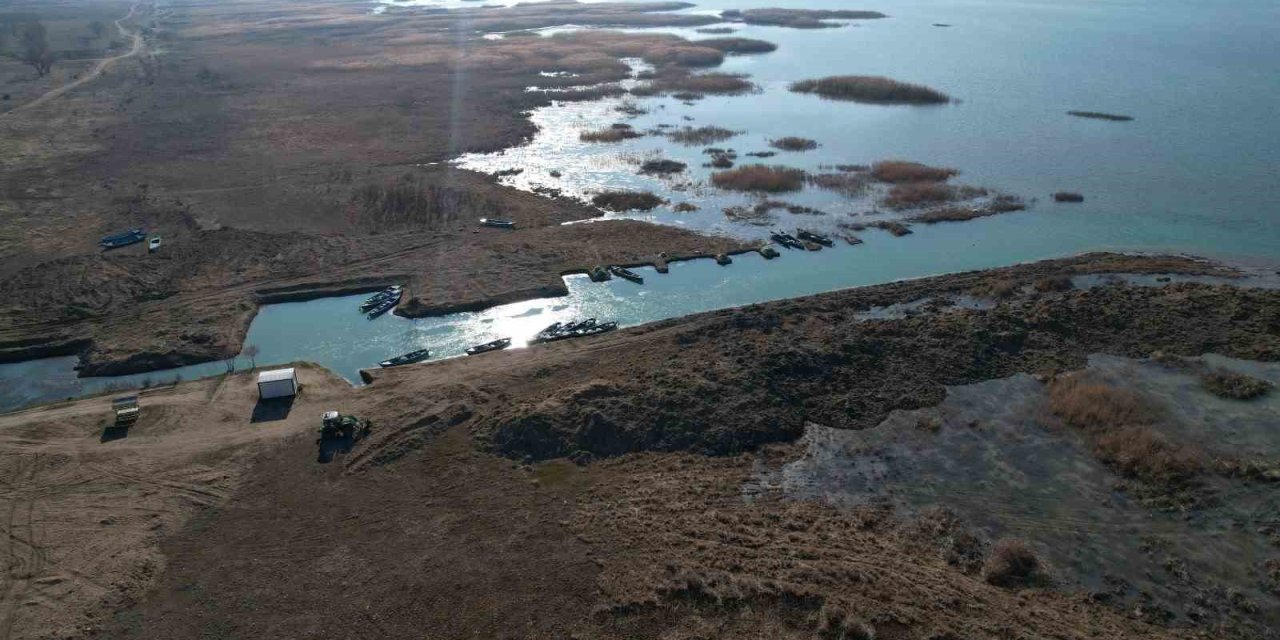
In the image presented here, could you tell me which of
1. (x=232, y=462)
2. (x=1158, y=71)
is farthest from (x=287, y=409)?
(x=1158, y=71)

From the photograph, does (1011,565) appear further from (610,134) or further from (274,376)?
(610,134)

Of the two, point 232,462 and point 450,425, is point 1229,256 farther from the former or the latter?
point 232,462

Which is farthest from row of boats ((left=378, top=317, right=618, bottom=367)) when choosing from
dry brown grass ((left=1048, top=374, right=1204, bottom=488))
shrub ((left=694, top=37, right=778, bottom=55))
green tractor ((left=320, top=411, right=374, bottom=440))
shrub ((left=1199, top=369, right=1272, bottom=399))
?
shrub ((left=694, top=37, right=778, bottom=55))

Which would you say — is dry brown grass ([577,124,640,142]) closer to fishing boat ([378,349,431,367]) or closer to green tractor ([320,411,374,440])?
fishing boat ([378,349,431,367])

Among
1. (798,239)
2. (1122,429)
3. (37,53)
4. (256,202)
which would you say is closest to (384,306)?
(256,202)

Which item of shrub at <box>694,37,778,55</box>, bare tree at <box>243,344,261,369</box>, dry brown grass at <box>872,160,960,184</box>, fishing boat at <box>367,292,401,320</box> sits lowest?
bare tree at <box>243,344,261,369</box>
